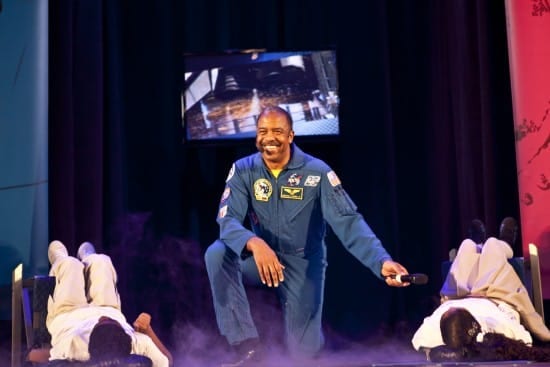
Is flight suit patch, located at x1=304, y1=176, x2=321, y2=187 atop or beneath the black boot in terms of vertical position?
atop

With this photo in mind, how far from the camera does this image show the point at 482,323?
10.1 ft

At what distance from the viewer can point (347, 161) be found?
501 centimetres

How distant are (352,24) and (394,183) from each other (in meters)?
1.03

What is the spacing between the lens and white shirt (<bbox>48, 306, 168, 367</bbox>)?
3059 millimetres

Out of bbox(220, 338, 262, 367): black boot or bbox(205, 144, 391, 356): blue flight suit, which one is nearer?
bbox(220, 338, 262, 367): black boot

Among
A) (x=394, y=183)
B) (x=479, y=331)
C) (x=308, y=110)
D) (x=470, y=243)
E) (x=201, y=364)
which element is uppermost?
(x=308, y=110)

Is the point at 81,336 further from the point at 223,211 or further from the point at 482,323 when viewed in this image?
the point at 482,323

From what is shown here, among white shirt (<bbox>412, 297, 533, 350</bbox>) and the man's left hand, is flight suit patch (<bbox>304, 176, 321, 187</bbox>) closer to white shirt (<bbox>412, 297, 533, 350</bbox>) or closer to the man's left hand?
the man's left hand

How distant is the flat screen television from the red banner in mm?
1083

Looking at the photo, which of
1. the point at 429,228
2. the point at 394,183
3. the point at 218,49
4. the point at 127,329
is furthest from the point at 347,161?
the point at 127,329

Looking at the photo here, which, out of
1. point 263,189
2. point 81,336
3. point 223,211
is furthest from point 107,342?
point 263,189

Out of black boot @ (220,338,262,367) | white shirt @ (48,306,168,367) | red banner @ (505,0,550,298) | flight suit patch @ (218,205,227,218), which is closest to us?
white shirt @ (48,306,168,367)

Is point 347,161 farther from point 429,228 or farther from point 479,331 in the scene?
point 479,331

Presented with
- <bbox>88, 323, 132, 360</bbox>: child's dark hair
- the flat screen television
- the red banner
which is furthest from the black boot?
the flat screen television
